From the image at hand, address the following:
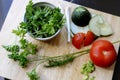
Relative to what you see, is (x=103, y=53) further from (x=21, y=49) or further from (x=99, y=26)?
(x=21, y=49)

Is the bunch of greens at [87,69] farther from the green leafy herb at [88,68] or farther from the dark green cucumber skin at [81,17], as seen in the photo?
the dark green cucumber skin at [81,17]

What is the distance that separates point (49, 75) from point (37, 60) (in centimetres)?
6

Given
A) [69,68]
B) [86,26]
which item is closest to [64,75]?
[69,68]

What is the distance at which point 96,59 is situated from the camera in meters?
0.94

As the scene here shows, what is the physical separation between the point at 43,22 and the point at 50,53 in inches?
4.2

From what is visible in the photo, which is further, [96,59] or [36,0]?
[36,0]

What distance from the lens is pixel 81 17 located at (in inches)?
39.5

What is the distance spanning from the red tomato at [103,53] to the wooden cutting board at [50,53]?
0.11ft

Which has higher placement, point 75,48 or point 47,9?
point 47,9

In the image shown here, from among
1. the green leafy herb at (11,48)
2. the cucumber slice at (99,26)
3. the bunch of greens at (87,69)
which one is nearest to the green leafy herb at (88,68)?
the bunch of greens at (87,69)

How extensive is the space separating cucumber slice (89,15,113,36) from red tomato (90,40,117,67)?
0.19 ft

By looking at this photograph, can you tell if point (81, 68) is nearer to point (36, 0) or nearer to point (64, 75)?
point (64, 75)

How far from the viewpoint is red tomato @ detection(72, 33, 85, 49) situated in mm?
979

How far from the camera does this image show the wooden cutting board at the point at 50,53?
95cm
